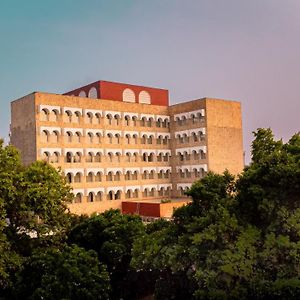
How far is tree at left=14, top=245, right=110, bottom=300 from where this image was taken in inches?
696

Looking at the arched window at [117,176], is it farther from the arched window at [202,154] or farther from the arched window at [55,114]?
the arched window at [202,154]

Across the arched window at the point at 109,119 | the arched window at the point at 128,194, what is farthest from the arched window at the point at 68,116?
the arched window at the point at 128,194

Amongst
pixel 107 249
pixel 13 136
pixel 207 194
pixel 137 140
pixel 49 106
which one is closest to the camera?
pixel 207 194

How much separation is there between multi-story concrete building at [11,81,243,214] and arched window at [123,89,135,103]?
13 centimetres

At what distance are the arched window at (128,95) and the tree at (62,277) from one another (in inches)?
1344

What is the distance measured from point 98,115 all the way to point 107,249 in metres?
28.4

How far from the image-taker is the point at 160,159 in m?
54.9

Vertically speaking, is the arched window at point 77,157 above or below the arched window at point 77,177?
above

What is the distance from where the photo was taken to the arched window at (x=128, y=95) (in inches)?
2076

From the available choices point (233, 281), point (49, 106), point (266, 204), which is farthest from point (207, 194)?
point (49, 106)

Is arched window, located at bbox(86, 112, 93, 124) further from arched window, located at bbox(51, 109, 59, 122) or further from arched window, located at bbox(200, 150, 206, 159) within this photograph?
arched window, located at bbox(200, 150, 206, 159)

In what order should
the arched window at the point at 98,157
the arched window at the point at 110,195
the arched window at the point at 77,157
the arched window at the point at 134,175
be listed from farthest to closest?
the arched window at the point at 134,175, the arched window at the point at 110,195, the arched window at the point at 98,157, the arched window at the point at 77,157

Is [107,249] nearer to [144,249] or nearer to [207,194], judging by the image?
[144,249]

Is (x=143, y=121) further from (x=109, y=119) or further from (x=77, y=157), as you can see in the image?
(x=77, y=157)
